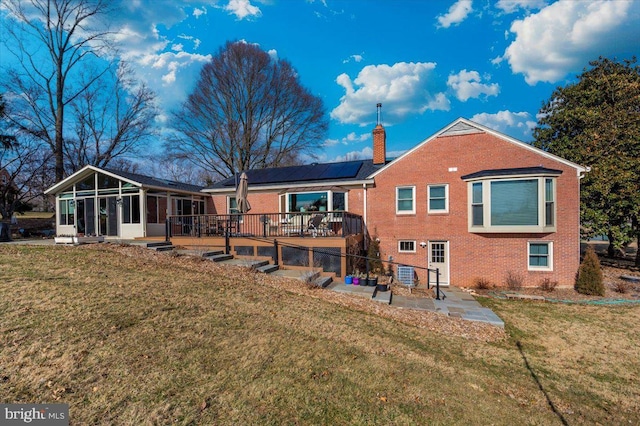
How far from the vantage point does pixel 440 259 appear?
42.7ft

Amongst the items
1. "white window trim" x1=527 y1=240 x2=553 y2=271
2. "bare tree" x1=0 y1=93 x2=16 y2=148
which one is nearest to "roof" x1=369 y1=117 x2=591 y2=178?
"white window trim" x1=527 y1=240 x2=553 y2=271

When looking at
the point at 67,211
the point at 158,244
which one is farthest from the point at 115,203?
the point at 158,244

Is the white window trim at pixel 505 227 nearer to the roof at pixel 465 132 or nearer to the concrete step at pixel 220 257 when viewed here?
the roof at pixel 465 132

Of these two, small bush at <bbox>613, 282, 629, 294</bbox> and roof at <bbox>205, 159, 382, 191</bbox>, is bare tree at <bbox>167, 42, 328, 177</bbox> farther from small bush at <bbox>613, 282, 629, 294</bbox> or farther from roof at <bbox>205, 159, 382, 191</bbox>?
small bush at <bbox>613, 282, 629, 294</bbox>

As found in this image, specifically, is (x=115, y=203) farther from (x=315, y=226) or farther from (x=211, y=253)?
(x=315, y=226)

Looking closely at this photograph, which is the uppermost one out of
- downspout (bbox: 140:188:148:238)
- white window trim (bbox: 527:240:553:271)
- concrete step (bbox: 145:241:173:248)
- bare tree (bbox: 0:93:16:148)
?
bare tree (bbox: 0:93:16:148)

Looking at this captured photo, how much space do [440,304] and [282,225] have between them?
6.71 m

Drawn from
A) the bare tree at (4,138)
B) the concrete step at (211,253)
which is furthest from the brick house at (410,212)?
the bare tree at (4,138)

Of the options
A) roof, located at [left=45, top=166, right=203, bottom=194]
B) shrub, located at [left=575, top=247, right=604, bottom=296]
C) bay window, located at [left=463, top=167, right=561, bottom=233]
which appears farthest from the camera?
roof, located at [left=45, top=166, right=203, bottom=194]

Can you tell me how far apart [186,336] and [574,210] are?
1431cm

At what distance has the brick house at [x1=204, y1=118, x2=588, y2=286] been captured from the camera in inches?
450

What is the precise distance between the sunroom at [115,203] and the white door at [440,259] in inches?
521

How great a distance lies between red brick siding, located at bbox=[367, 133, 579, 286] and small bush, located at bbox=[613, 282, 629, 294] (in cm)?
154

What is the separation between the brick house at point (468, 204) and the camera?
1144 cm
